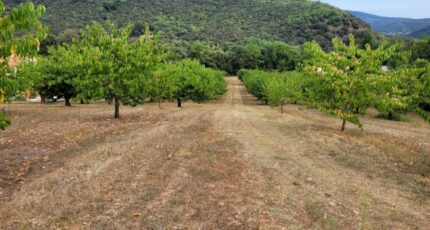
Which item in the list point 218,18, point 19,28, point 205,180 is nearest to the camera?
point 19,28

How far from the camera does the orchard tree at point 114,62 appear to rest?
2495 centimetres

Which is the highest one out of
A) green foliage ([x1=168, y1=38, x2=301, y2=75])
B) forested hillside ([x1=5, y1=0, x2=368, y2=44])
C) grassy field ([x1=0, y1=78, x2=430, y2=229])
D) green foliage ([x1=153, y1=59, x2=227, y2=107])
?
forested hillside ([x1=5, y1=0, x2=368, y2=44])

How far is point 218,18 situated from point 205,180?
15089 centimetres

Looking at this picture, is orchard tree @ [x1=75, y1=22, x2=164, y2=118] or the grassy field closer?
the grassy field

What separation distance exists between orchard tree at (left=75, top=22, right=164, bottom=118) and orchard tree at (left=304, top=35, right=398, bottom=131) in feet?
34.0

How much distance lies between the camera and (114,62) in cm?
2530

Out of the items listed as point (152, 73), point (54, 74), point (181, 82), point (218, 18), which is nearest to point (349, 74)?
point (152, 73)

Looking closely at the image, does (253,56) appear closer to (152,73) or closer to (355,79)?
(152,73)

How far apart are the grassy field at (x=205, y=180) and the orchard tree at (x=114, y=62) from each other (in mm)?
4084

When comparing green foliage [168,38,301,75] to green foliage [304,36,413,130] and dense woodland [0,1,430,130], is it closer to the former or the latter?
dense woodland [0,1,430,130]

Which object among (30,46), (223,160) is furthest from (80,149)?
(30,46)

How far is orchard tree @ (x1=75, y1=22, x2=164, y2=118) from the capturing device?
24953 mm

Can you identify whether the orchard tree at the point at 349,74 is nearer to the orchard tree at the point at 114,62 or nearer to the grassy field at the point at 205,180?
the grassy field at the point at 205,180

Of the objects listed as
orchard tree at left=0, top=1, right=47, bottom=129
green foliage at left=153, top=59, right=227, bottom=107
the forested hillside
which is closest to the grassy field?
orchard tree at left=0, top=1, right=47, bottom=129
